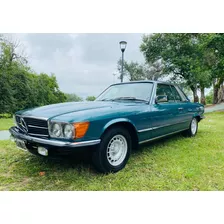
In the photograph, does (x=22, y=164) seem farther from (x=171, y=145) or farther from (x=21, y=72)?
(x=21, y=72)

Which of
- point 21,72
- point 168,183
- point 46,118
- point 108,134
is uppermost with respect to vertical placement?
point 21,72

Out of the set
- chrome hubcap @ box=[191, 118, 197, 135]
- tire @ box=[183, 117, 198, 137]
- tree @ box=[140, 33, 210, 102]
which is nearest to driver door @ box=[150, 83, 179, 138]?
tire @ box=[183, 117, 198, 137]

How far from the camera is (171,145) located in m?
4.50

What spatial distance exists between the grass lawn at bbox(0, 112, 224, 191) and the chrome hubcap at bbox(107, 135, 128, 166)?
7.7 inches

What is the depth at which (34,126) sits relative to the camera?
8.89ft

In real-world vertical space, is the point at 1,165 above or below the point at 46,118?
below

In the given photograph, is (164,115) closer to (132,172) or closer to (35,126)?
(132,172)

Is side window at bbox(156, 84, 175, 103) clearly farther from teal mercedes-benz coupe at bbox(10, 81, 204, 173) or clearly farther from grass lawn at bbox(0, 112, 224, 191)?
grass lawn at bbox(0, 112, 224, 191)

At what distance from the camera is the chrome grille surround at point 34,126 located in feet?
8.40

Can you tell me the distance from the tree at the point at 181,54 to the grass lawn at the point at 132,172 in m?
13.5

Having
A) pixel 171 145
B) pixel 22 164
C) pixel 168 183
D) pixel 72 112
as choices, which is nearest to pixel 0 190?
pixel 22 164

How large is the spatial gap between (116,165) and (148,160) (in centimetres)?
85

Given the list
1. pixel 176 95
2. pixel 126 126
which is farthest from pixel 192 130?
pixel 126 126

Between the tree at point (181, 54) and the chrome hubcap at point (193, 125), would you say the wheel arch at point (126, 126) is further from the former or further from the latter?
the tree at point (181, 54)
